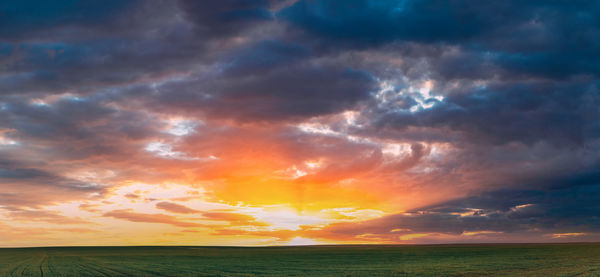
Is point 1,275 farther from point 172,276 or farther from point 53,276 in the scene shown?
point 172,276

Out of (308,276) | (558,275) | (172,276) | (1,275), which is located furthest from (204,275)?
(558,275)

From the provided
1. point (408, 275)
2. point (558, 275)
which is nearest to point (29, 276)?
point (408, 275)

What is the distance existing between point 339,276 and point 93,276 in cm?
2687

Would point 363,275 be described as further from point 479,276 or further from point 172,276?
point 172,276

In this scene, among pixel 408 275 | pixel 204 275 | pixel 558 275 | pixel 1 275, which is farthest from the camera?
pixel 1 275

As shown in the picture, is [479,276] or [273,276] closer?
[479,276]

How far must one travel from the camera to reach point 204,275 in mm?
48719

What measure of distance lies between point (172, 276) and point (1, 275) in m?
23.6

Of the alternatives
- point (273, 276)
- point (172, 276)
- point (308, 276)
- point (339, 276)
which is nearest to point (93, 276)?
point (172, 276)

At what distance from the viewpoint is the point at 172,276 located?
47.0 metres

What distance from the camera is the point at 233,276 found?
1859 inches

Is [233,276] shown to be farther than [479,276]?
Yes

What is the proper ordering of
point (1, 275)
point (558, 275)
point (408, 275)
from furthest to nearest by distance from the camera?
1. point (1, 275)
2. point (408, 275)
3. point (558, 275)

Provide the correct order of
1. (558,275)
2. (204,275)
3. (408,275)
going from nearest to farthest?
1. (558,275)
2. (408,275)
3. (204,275)
